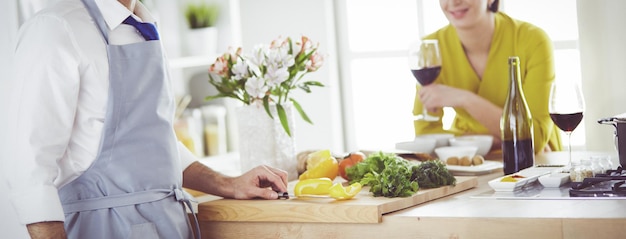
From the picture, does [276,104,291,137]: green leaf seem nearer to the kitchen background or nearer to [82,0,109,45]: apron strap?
[82,0,109,45]: apron strap

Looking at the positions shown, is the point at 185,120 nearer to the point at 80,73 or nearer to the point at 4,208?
the point at 4,208

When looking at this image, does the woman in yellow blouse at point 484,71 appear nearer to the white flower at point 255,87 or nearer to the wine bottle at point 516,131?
the wine bottle at point 516,131

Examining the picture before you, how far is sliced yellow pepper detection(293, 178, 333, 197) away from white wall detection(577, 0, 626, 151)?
247 cm

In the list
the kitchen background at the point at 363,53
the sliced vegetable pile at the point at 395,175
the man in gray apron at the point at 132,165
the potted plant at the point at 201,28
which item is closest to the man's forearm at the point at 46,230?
the man in gray apron at the point at 132,165

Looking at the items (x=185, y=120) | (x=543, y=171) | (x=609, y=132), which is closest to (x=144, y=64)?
(x=543, y=171)

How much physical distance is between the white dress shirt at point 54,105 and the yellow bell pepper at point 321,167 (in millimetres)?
779

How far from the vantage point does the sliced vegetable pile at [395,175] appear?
2.11 meters

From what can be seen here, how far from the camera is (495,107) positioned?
356 cm

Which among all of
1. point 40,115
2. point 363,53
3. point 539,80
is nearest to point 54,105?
point 40,115

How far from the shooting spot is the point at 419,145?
3021 millimetres

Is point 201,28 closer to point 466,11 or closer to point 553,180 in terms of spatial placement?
point 466,11

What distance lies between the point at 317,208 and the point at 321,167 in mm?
488

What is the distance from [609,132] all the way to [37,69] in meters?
3.21

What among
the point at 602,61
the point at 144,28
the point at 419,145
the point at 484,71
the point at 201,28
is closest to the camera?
the point at 144,28
